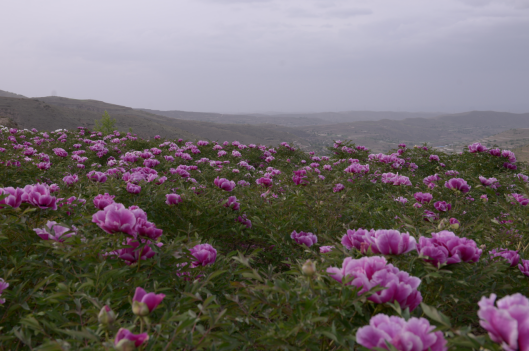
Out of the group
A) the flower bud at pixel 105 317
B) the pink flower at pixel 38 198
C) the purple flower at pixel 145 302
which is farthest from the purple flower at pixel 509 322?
the pink flower at pixel 38 198

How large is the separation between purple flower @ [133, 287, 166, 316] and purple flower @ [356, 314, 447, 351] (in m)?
0.66

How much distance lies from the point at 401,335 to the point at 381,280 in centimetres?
25

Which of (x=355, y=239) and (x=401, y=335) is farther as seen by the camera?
(x=355, y=239)

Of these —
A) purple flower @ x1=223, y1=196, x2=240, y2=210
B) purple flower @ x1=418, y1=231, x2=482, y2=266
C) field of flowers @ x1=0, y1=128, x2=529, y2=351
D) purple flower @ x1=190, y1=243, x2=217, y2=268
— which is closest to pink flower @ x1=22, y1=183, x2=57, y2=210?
field of flowers @ x1=0, y1=128, x2=529, y2=351

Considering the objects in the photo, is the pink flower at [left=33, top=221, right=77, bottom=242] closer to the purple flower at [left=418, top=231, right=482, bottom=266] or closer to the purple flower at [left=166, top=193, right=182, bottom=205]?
the purple flower at [left=166, top=193, right=182, bottom=205]

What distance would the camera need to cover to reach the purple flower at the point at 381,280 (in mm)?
1082

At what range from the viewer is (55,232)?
1689 mm

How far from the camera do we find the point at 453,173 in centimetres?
507

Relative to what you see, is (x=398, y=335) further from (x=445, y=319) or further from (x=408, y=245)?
(x=408, y=245)

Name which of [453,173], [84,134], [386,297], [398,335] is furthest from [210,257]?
[84,134]

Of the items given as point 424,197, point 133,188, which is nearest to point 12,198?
point 133,188

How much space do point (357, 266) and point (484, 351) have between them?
45 cm

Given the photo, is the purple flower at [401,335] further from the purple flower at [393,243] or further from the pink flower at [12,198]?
the pink flower at [12,198]

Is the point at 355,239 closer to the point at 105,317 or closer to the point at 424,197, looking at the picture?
the point at 105,317
